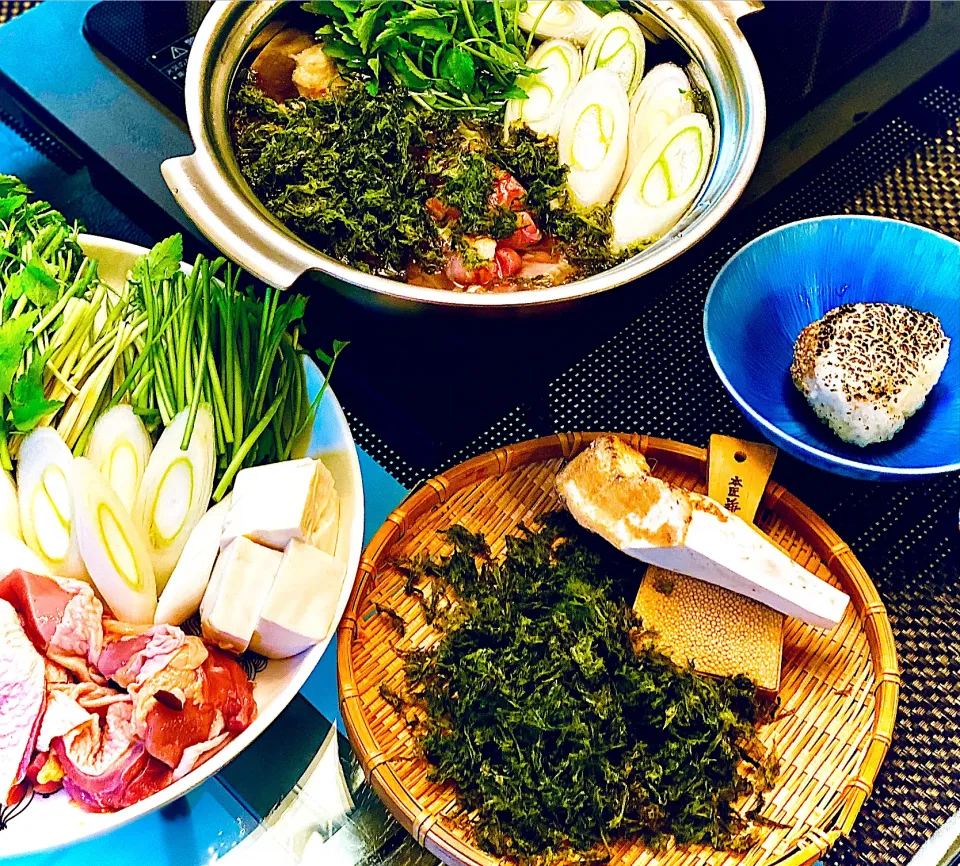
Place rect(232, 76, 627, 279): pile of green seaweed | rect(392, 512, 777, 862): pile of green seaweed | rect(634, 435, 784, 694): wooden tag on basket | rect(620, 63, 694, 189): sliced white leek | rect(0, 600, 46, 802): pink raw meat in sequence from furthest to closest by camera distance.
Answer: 1. rect(620, 63, 694, 189): sliced white leek
2. rect(232, 76, 627, 279): pile of green seaweed
3. rect(634, 435, 784, 694): wooden tag on basket
4. rect(392, 512, 777, 862): pile of green seaweed
5. rect(0, 600, 46, 802): pink raw meat

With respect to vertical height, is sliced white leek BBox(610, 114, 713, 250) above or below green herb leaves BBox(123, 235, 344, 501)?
above

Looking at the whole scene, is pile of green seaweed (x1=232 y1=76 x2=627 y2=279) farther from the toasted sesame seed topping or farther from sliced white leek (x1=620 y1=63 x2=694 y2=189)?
the toasted sesame seed topping

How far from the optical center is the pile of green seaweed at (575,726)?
1127 millimetres

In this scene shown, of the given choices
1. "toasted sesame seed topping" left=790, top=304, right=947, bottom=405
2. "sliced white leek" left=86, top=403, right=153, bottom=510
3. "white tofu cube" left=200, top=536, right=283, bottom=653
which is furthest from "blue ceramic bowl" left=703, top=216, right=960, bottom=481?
"sliced white leek" left=86, top=403, right=153, bottom=510

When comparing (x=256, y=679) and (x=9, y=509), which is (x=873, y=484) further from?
(x=9, y=509)

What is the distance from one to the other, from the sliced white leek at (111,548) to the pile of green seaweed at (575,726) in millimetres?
330

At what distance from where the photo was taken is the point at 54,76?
1.73 m

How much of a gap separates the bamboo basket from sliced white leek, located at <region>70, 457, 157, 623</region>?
0.81 feet

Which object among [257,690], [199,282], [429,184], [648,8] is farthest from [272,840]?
[648,8]

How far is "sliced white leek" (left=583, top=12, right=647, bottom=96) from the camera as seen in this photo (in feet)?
5.03

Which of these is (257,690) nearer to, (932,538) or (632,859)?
(632,859)

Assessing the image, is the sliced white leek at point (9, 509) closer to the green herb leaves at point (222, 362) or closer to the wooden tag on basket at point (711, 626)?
the green herb leaves at point (222, 362)

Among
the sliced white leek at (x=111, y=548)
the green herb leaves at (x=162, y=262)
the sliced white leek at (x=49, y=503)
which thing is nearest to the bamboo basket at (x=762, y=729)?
the sliced white leek at (x=111, y=548)

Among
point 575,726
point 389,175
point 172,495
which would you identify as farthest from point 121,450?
point 575,726
